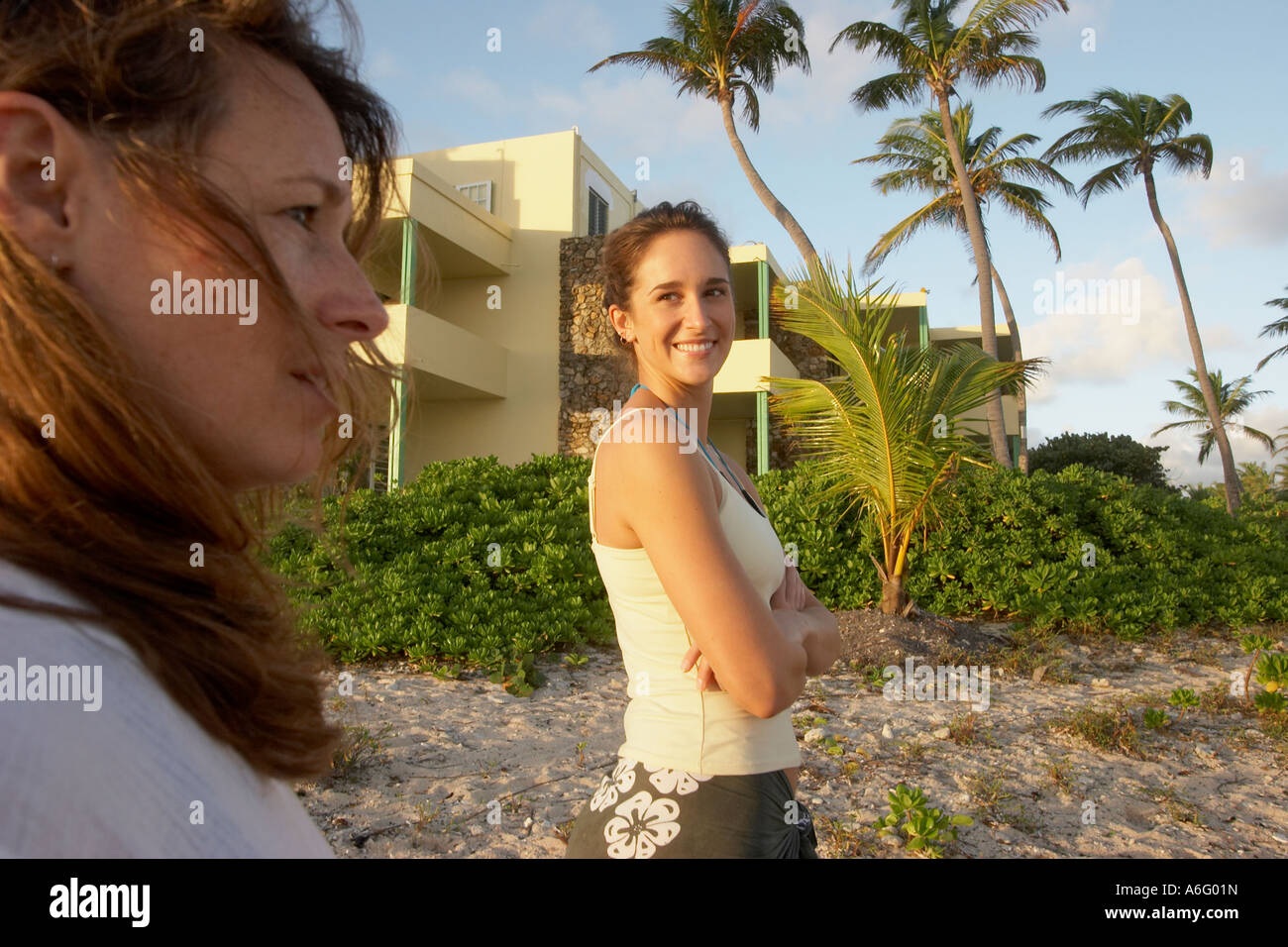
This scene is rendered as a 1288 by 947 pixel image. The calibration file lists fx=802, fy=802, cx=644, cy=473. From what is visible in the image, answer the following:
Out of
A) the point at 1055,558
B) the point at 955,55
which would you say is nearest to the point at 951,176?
the point at 955,55

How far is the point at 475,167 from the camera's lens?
755 inches

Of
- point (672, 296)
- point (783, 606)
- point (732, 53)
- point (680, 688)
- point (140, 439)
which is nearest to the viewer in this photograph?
point (140, 439)

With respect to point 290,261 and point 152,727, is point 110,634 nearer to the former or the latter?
point 152,727

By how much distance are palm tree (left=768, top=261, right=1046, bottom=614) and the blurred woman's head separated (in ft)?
16.8

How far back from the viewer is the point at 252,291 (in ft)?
2.64

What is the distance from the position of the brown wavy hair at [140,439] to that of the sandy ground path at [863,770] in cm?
297

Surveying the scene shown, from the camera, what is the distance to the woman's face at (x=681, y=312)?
6.92 feet

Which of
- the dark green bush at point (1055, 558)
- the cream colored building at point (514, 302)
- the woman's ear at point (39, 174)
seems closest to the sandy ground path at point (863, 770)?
the dark green bush at point (1055, 558)

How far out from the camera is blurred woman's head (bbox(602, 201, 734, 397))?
212 cm

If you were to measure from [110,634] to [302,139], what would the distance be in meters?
0.59

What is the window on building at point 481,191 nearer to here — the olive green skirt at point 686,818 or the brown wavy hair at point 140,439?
the olive green skirt at point 686,818

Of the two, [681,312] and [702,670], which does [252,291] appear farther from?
[681,312]

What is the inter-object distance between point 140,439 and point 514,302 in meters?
18.2

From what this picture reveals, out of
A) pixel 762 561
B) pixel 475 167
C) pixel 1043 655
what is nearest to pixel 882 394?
pixel 1043 655
